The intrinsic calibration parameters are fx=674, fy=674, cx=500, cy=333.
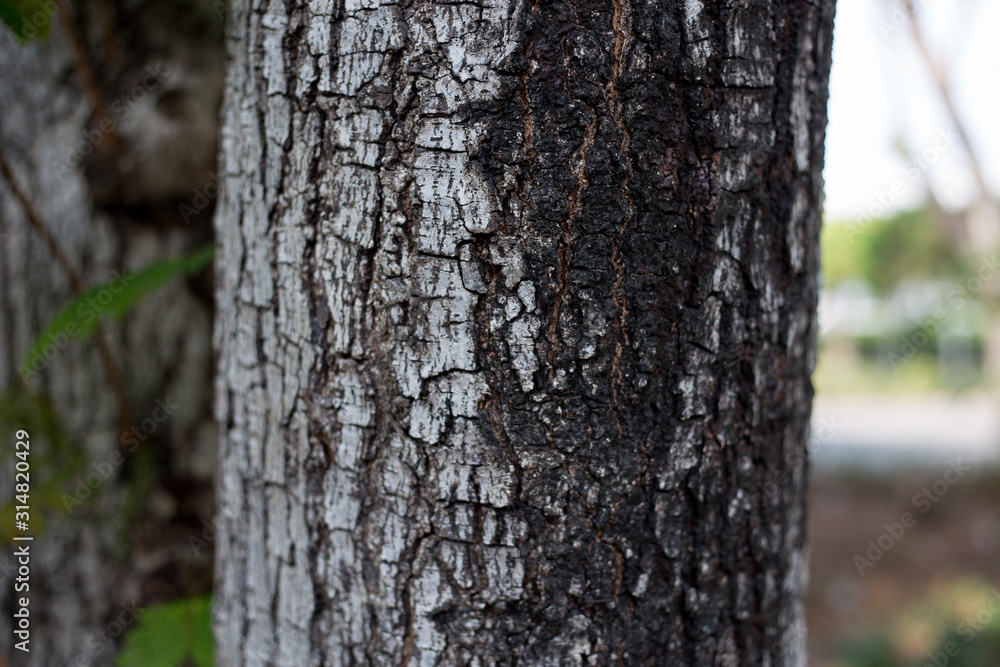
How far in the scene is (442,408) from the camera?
0.91 metres

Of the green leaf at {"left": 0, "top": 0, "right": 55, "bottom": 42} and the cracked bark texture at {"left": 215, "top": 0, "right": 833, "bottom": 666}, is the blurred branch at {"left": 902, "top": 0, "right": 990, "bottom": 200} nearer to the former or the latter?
the cracked bark texture at {"left": 215, "top": 0, "right": 833, "bottom": 666}

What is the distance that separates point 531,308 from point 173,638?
1220 millimetres

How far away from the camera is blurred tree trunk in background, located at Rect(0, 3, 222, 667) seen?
1861mm

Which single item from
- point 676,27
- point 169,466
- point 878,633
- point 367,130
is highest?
point 676,27

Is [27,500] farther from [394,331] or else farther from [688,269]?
[688,269]

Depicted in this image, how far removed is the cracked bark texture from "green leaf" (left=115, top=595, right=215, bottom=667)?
61cm

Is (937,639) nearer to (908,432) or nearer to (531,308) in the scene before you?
(531,308)

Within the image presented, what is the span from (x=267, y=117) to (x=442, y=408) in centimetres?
51

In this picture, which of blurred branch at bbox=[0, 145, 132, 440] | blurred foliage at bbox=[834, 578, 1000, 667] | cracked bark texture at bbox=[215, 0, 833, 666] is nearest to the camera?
cracked bark texture at bbox=[215, 0, 833, 666]

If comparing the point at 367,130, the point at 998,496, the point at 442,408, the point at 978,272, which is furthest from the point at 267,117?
the point at 998,496

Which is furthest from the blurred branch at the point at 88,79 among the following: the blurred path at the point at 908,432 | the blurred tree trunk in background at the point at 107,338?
the blurred path at the point at 908,432

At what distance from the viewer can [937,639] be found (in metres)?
4.79

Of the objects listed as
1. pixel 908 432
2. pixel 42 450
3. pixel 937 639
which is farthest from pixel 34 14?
pixel 908 432

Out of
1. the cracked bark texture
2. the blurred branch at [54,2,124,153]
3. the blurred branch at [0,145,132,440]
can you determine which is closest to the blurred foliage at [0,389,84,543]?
the blurred branch at [0,145,132,440]
